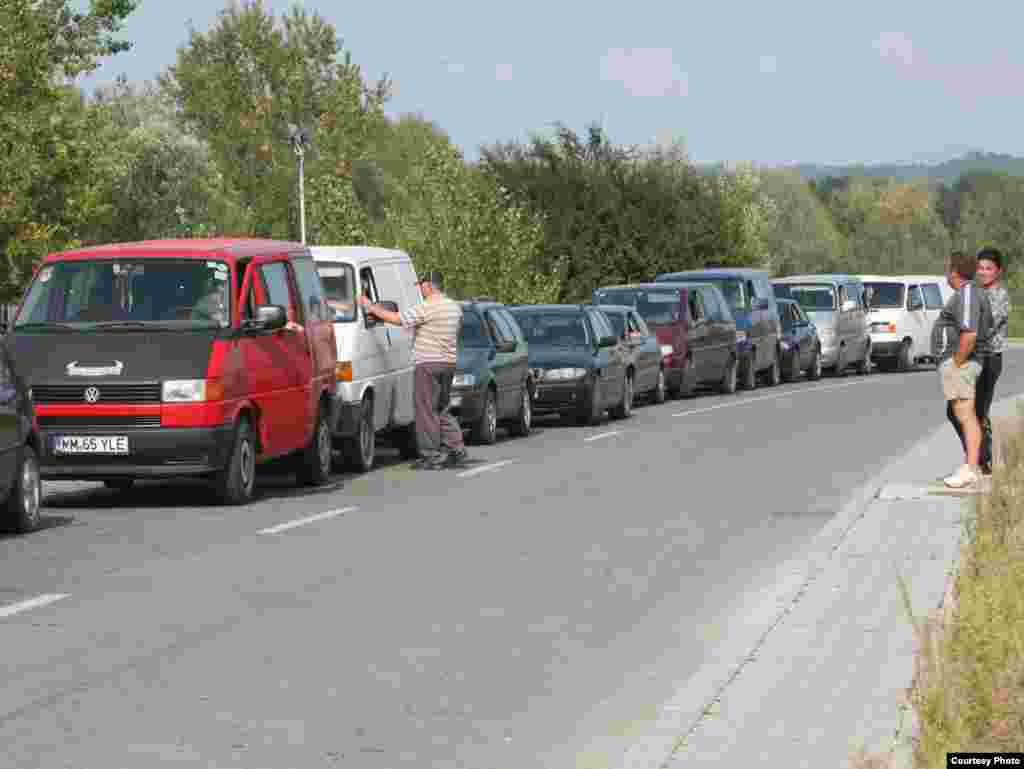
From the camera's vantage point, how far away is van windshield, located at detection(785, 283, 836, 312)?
4794cm

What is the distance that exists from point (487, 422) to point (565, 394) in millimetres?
4399

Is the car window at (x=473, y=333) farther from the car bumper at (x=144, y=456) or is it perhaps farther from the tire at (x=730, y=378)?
the tire at (x=730, y=378)

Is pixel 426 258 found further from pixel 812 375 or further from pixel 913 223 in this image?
pixel 913 223

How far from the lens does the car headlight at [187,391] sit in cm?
1655

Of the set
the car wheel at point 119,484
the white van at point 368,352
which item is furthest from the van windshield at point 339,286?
the car wheel at point 119,484

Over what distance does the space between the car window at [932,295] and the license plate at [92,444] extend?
36.4m

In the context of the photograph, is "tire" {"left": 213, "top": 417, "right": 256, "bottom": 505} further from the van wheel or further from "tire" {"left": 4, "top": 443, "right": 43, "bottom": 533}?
"tire" {"left": 4, "top": 443, "right": 43, "bottom": 533}

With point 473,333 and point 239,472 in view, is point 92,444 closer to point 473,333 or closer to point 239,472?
point 239,472

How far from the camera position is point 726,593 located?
11.7 m

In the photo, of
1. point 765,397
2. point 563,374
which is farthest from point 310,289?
point 765,397

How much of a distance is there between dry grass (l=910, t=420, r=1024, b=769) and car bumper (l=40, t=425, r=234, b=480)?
7530 mm

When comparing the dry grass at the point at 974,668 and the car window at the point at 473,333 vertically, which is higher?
the dry grass at the point at 974,668

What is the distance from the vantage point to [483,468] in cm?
2122

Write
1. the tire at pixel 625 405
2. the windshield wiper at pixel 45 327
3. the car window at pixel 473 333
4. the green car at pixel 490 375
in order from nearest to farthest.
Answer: the windshield wiper at pixel 45 327 → the green car at pixel 490 375 → the car window at pixel 473 333 → the tire at pixel 625 405
